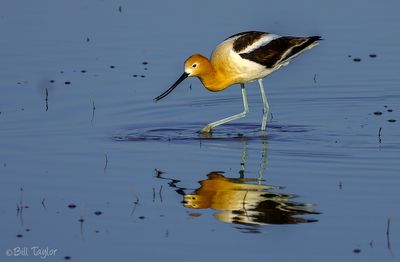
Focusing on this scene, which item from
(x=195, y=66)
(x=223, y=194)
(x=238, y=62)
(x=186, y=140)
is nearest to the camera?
(x=223, y=194)

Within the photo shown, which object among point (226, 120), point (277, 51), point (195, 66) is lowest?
point (226, 120)

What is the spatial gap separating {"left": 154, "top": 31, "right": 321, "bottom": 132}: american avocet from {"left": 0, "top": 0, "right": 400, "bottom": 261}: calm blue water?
0.59m

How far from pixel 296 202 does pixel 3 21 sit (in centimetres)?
971

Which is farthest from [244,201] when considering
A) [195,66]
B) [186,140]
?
[195,66]

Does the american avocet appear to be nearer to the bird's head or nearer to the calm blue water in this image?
the bird's head

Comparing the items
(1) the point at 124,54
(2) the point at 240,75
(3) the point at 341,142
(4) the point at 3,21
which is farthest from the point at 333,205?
(4) the point at 3,21

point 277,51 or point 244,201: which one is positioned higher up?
point 277,51

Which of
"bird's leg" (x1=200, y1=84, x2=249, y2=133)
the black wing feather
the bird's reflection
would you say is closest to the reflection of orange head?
the bird's reflection

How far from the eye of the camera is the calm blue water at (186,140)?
30.3 feet

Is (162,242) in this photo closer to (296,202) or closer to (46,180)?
(296,202)

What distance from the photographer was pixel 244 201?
10.3 m

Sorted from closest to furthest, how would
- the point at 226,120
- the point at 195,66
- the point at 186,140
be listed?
the point at 186,140, the point at 195,66, the point at 226,120

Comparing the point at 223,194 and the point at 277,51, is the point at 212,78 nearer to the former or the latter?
the point at 277,51

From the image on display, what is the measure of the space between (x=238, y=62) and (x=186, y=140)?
4.00 ft
